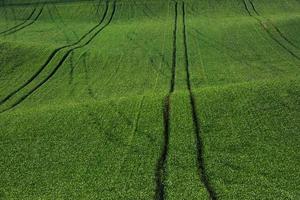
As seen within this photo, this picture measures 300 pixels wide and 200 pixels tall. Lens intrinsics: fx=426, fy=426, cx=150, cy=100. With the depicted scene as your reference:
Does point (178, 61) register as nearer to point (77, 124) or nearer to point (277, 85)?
point (277, 85)

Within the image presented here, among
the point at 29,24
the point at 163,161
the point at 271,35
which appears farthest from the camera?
the point at 29,24

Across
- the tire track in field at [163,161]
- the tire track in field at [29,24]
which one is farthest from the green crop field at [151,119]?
the tire track in field at [29,24]

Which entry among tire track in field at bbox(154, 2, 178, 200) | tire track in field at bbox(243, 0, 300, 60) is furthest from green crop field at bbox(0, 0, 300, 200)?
tire track in field at bbox(243, 0, 300, 60)

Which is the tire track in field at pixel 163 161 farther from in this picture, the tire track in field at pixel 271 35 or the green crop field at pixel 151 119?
the tire track in field at pixel 271 35

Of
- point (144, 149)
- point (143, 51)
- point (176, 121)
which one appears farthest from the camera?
point (143, 51)

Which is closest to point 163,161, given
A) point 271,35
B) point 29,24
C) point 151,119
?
point 151,119

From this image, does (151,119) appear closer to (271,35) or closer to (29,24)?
(271,35)

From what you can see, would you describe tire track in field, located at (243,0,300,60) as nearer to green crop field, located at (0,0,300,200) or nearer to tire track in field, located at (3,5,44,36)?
green crop field, located at (0,0,300,200)

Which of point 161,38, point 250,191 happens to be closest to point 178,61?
point 161,38
